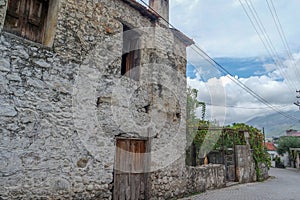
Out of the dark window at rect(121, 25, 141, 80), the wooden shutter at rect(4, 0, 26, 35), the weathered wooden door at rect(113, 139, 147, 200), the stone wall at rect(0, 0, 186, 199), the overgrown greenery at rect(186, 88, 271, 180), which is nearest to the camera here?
the stone wall at rect(0, 0, 186, 199)

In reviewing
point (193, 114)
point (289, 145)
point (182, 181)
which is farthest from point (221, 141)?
point (289, 145)

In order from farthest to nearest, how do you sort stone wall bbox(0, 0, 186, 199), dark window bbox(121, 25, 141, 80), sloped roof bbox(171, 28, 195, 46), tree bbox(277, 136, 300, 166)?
tree bbox(277, 136, 300, 166) → sloped roof bbox(171, 28, 195, 46) → dark window bbox(121, 25, 141, 80) → stone wall bbox(0, 0, 186, 199)

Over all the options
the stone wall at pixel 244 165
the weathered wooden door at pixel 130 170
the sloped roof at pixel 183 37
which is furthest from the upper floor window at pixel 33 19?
the stone wall at pixel 244 165

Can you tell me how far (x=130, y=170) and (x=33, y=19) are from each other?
4298 millimetres

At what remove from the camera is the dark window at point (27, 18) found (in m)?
4.93

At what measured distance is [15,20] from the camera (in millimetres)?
4988

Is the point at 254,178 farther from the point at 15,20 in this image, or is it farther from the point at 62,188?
the point at 15,20

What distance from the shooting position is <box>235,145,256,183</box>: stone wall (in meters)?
11.1

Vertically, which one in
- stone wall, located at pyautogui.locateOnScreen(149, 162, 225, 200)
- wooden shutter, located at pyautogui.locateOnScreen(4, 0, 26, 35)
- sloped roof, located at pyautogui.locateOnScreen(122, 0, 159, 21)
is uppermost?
sloped roof, located at pyautogui.locateOnScreen(122, 0, 159, 21)

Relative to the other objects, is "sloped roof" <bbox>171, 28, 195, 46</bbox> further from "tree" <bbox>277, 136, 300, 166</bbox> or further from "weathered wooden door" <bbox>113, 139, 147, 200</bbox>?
"tree" <bbox>277, 136, 300, 166</bbox>

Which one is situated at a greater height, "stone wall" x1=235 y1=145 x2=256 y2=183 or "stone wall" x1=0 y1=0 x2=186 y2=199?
"stone wall" x1=0 y1=0 x2=186 y2=199

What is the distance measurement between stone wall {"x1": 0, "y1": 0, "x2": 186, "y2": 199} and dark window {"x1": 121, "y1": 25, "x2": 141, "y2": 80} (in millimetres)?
193

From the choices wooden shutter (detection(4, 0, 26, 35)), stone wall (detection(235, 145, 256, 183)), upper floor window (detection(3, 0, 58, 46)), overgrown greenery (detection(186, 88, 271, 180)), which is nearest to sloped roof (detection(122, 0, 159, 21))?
upper floor window (detection(3, 0, 58, 46))

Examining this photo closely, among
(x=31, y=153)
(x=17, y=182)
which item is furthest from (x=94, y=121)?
(x=17, y=182)
